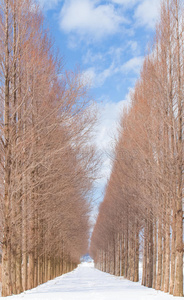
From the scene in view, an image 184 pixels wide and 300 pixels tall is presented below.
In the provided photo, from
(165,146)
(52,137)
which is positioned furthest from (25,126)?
(165,146)

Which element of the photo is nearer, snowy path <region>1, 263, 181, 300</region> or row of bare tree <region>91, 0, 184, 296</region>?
snowy path <region>1, 263, 181, 300</region>

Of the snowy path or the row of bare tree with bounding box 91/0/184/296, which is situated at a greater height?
the row of bare tree with bounding box 91/0/184/296

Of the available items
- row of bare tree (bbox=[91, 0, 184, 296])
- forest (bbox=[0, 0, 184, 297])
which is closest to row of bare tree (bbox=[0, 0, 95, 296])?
forest (bbox=[0, 0, 184, 297])

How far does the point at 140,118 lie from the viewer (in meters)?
13.2

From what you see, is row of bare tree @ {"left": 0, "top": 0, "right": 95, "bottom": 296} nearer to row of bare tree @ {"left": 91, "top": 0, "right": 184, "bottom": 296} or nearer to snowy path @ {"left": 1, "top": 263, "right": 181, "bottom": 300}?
snowy path @ {"left": 1, "top": 263, "right": 181, "bottom": 300}

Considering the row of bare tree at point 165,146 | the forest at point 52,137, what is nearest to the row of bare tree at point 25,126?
the forest at point 52,137

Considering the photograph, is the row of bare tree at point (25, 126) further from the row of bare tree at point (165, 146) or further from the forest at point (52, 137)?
the row of bare tree at point (165, 146)

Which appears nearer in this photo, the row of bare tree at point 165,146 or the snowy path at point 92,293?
the snowy path at point 92,293

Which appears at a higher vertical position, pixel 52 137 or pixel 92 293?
pixel 52 137

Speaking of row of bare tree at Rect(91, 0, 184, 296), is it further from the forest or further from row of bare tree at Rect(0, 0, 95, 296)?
row of bare tree at Rect(0, 0, 95, 296)

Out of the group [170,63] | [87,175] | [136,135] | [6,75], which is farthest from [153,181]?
[6,75]

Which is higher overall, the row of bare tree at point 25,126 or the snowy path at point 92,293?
the row of bare tree at point 25,126

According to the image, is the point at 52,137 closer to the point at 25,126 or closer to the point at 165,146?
the point at 25,126

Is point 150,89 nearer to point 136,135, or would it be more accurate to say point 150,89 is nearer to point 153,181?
point 136,135
